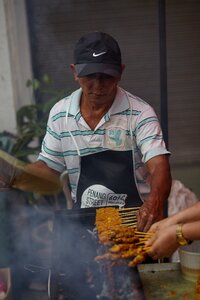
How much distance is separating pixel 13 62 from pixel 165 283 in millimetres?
3919

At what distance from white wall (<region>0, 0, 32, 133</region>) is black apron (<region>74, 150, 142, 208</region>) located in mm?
2720

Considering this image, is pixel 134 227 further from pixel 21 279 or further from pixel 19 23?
pixel 19 23

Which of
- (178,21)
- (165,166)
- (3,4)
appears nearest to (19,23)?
(3,4)

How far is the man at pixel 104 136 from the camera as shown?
345cm

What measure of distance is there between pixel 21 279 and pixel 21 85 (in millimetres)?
2605

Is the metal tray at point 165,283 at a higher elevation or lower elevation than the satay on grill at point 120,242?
lower

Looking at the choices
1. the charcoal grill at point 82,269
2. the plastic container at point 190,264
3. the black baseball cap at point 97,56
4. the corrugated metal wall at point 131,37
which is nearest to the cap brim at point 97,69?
the black baseball cap at point 97,56

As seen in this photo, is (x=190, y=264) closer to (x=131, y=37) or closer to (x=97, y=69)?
(x=97, y=69)

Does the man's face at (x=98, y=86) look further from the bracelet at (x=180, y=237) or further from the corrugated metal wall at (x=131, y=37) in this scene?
the corrugated metal wall at (x=131, y=37)

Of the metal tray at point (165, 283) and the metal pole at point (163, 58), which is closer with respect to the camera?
the metal tray at point (165, 283)

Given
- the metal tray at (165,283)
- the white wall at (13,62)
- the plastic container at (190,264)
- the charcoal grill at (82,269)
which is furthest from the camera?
the white wall at (13,62)

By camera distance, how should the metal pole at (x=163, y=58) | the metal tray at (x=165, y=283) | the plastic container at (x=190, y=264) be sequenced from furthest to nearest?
the metal pole at (x=163, y=58) → the plastic container at (x=190, y=264) → the metal tray at (x=165, y=283)

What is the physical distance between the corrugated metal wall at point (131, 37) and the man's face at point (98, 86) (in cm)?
269

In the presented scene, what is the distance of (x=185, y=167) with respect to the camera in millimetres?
6613
